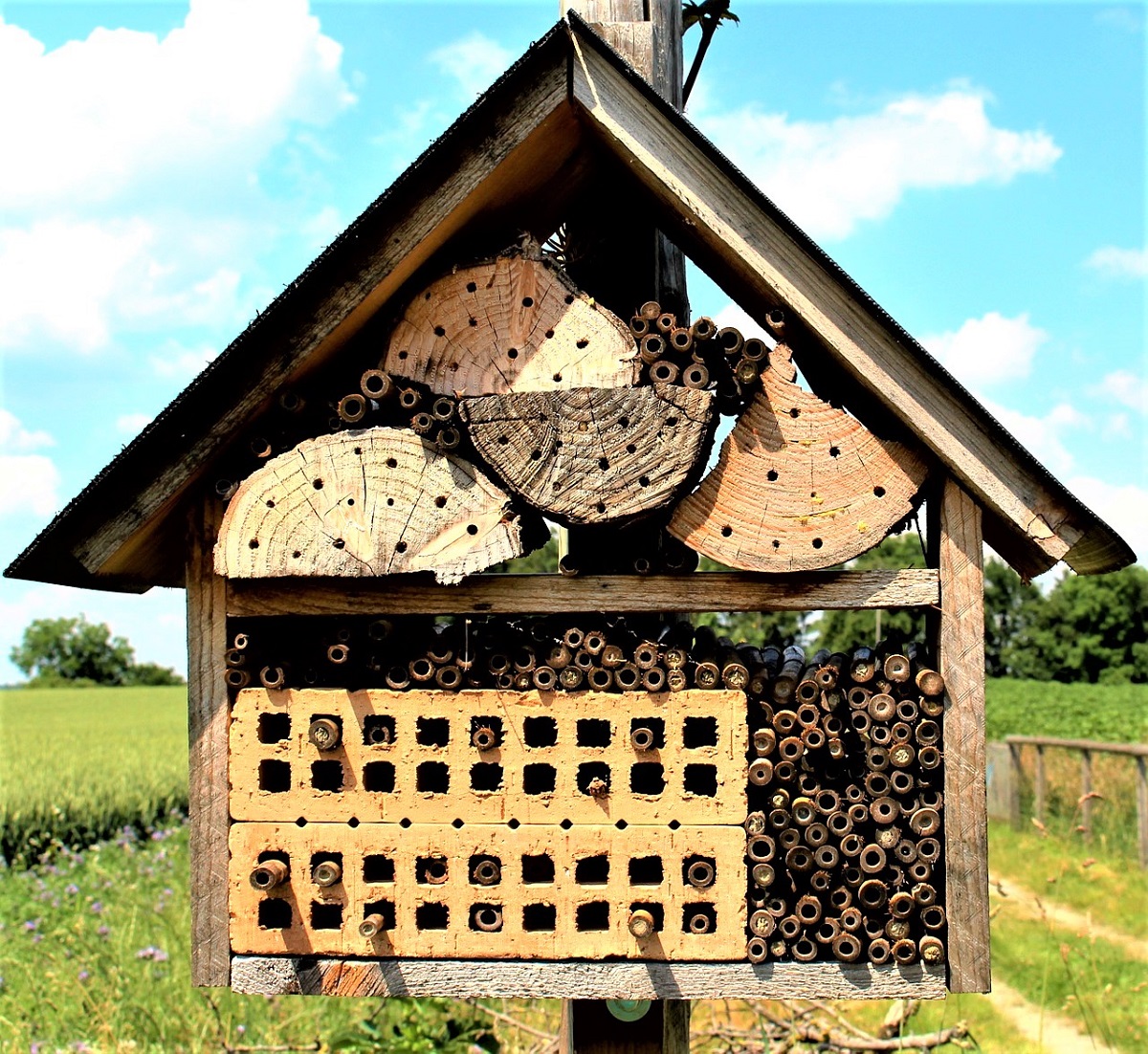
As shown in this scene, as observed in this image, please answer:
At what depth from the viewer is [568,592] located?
2.83m

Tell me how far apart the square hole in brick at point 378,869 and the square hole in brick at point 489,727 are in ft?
1.36

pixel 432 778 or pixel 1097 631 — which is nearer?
pixel 432 778

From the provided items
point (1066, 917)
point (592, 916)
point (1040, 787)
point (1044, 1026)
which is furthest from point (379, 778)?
point (1040, 787)

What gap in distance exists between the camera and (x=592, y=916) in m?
2.99

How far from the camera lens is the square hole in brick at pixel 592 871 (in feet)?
9.32

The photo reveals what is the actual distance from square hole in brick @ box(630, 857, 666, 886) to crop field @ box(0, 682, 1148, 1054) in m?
1.98

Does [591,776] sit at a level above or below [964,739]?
below

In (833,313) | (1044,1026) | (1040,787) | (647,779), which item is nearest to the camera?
(833,313)

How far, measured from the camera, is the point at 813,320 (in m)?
2.69

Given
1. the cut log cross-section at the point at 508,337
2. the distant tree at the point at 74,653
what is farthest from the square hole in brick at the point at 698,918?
the distant tree at the point at 74,653

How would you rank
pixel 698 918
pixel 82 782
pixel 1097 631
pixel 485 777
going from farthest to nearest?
pixel 1097 631, pixel 82 782, pixel 485 777, pixel 698 918

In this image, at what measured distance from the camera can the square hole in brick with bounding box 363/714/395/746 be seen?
2.88 m

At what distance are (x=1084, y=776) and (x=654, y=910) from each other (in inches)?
428

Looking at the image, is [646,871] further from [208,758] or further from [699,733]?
[208,758]
